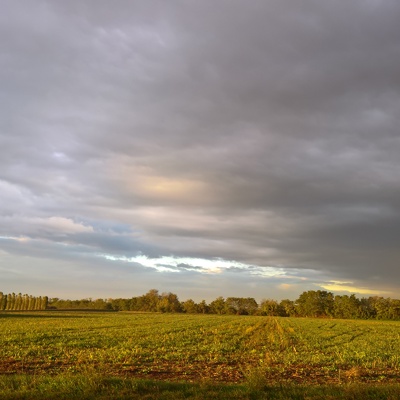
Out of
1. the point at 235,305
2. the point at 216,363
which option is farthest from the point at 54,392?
the point at 235,305

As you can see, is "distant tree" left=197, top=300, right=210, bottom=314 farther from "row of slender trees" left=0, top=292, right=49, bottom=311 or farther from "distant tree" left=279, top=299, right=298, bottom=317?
"row of slender trees" left=0, top=292, right=49, bottom=311

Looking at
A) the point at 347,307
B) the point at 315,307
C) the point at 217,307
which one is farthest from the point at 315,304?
the point at 217,307

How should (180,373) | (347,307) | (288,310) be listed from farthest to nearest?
(288,310), (347,307), (180,373)

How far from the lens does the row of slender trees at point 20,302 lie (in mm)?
168625

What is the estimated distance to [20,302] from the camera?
174 metres

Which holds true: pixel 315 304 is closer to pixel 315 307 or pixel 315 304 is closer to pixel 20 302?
pixel 315 307

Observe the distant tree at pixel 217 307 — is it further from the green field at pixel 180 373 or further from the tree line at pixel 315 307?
the green field at pixel 180 373

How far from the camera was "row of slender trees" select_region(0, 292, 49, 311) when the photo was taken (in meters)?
169

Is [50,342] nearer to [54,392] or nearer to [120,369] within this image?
[120,369]

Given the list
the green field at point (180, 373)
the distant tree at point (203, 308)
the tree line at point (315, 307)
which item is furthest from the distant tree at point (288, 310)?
the green field at point (180, 373)

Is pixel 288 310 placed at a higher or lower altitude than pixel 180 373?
lower

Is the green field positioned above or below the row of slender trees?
above

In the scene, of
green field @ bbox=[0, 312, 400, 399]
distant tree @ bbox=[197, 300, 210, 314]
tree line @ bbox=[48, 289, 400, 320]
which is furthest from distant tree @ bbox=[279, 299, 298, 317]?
green field @ bbox=[0, 312, 400, 399]

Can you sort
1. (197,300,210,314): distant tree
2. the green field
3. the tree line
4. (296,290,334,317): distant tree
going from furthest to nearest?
(197,300,210,314): distant tree
(296,290,334,317): distant tree
the tree line
the green field
